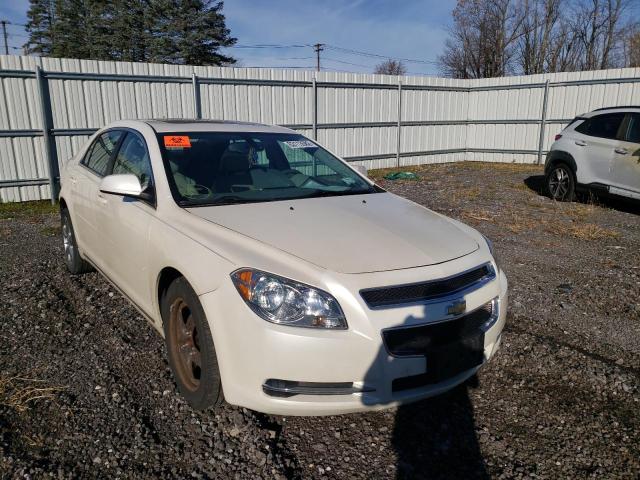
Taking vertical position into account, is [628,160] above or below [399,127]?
below

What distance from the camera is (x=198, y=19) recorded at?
32312 mm

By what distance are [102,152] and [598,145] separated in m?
7.84

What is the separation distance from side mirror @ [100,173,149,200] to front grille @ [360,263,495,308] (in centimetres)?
165

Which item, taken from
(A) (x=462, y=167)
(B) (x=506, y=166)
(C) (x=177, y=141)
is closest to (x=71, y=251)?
(C) (x=177, y=141)

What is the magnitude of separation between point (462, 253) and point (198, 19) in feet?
111

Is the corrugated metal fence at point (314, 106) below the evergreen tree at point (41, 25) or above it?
below

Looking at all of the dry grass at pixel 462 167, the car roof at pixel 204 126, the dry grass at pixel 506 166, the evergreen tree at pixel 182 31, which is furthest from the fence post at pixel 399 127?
the evergreen tree at pixel 182 31

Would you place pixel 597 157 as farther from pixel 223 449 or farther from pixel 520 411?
pixel 223 449

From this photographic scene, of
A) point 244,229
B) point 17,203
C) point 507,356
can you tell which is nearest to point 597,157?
point 507,356

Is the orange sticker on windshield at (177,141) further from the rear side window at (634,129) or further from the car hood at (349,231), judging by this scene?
the rear side window at (634,129)

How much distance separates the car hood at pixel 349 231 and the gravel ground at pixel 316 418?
0.93m

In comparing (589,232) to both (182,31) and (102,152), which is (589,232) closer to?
(102,152)

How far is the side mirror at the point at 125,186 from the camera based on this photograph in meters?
3.09

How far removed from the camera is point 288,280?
2.26 meters
